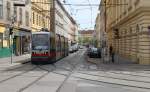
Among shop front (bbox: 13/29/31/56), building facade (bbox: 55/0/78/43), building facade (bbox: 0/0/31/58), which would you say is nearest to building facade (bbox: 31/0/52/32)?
building facade (bbox: 0/0/31/58)

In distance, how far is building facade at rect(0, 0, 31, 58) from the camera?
144ft

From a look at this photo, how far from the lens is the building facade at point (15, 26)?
1731 inches

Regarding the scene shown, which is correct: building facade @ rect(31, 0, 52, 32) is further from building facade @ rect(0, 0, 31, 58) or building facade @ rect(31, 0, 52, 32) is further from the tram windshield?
the tram windshield

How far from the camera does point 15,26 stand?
48.6 metres

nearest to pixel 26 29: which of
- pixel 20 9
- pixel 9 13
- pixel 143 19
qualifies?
pixel 20 9

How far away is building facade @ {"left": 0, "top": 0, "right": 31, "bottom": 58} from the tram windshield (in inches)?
175

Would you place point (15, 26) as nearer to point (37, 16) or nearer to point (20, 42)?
point (20, 42)

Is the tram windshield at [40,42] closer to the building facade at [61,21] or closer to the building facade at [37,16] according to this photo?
the building facade at [37,16]

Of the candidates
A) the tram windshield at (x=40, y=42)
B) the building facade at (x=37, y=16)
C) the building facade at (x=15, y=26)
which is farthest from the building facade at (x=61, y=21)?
the tram windshield at (x=40, y=42)

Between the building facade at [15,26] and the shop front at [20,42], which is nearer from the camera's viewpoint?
the building facade at [15,26]

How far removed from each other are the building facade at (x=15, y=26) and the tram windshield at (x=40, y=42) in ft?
14.6

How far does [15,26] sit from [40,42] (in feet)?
47.7

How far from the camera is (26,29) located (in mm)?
55500

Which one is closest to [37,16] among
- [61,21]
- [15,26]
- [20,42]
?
[20,42]
